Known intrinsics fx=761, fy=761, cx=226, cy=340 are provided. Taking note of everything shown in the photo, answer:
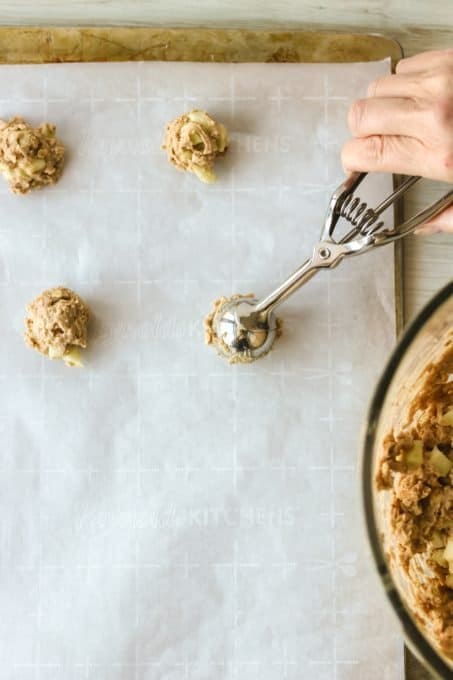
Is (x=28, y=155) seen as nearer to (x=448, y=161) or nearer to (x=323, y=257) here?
(x=323, y=257)

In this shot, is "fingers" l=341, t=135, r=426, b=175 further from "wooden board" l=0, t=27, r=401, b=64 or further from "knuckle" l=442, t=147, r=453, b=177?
"wooden board" l=0, t=27, r=401, b=64

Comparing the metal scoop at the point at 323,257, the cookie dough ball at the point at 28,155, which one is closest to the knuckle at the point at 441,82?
the metal scoop at the point at 323,257

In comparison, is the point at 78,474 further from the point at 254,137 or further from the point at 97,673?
the point at 254,137

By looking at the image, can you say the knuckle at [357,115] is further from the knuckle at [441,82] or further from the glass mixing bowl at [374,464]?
the glass mixing bowl at [374,464]

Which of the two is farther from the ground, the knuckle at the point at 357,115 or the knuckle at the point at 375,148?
the knuckle at the point at 357,115

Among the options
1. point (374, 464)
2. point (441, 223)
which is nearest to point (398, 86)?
point (441, 223)

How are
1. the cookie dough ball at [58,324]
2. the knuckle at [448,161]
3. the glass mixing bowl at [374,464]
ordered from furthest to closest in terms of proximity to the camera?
the cookie dough ball at [58,324], the knuckle at [448,161], the glass mixing bowl at [374,464]
